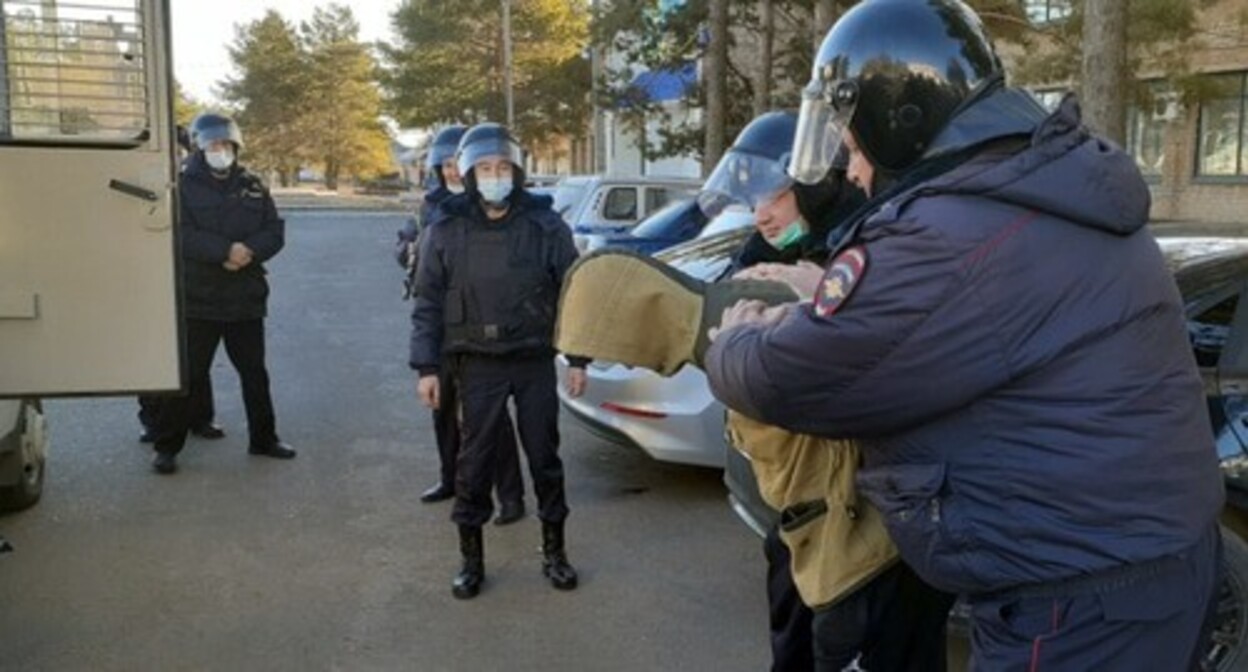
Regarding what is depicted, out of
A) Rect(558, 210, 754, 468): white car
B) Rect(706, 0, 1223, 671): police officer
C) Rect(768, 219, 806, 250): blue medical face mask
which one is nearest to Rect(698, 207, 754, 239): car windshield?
Rect(558, 210, 754, 468): white car

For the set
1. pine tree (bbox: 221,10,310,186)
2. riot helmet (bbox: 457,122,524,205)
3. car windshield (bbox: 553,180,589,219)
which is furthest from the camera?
pine tree (bbox: 221,10,310,186)

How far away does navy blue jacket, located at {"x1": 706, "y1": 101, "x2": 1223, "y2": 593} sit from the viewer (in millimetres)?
1503

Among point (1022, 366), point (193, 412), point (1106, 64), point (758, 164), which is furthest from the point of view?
point (1106, 64)

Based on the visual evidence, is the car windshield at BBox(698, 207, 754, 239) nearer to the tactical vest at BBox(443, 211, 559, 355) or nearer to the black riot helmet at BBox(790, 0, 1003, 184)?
the tactical vest at BBox(443, 211, 559, 355)

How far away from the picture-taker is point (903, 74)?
67.7 inches

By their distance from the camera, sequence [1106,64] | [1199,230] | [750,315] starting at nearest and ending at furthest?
1. [750,315]
2. [1199,230]
3. [1106,64]

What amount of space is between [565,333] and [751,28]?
63.1 ft

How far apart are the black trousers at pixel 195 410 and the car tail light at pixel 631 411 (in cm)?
265

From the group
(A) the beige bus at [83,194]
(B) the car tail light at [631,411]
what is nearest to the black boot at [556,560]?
(B) the car tail light at [631,411]

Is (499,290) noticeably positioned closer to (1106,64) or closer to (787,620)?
(787,620)

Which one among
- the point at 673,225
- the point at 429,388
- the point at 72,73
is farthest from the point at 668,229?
the point at 72,73

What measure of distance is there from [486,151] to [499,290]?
0.53 meters

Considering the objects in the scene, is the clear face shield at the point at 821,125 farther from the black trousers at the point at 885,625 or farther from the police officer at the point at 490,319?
the police officer at the point at 490,319

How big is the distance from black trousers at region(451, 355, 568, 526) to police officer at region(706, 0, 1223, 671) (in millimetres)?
2672
